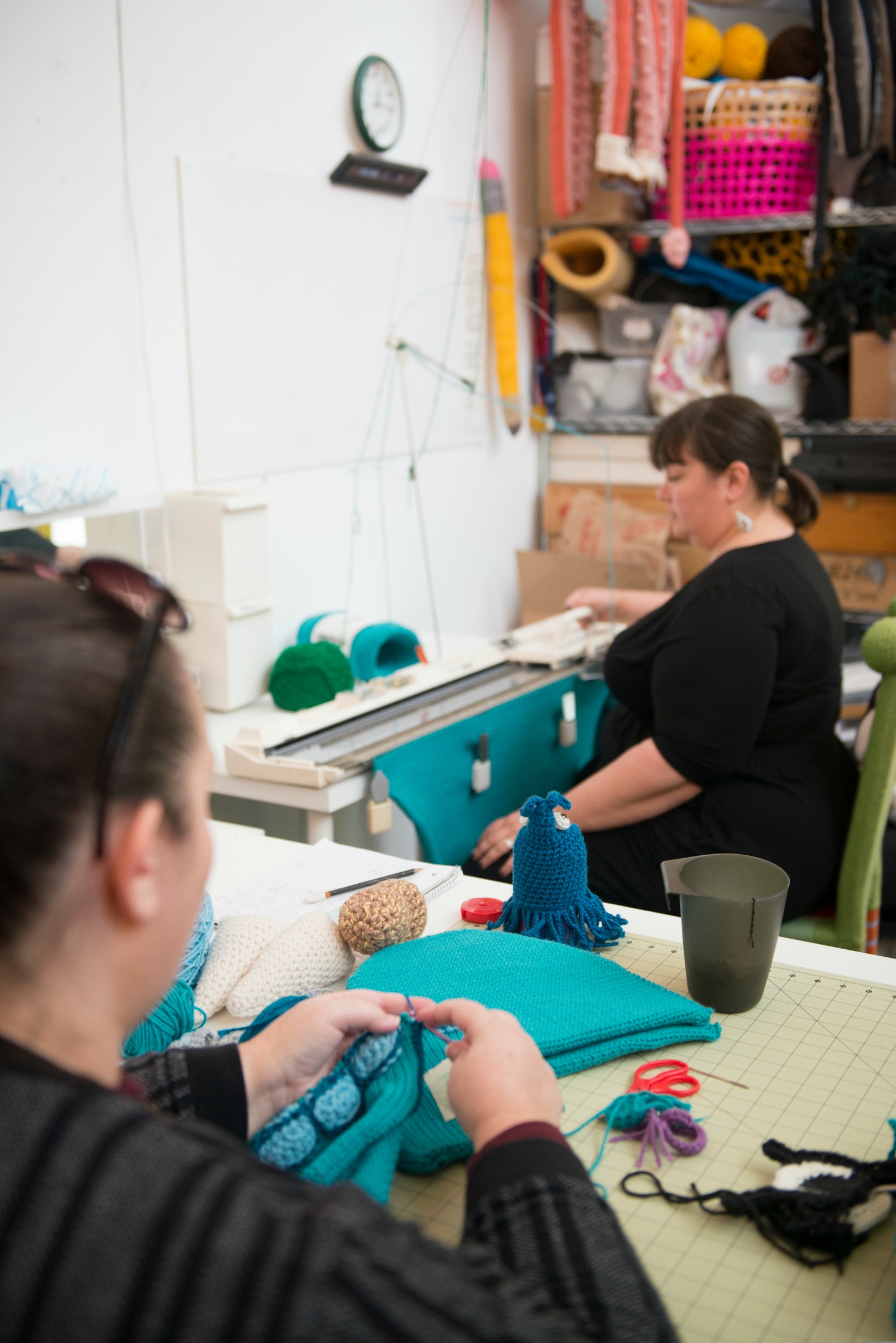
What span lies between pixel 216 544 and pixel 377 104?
125 centimetres

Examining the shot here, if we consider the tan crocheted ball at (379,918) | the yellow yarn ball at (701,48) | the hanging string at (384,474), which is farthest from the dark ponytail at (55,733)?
the yellow yarn ball at (701,48)

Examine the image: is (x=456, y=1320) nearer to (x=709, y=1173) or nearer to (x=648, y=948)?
(x=709, y=1173)

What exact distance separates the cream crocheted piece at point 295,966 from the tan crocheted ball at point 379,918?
0.02m

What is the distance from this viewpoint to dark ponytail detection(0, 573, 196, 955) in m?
0.50

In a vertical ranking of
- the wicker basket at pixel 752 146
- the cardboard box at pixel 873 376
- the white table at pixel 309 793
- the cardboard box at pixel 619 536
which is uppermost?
the wicker basket at pixel 752 146

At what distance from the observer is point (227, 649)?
7.09ft

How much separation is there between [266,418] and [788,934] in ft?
4.97

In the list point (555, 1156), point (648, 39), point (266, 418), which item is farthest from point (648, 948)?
point (648, 39)

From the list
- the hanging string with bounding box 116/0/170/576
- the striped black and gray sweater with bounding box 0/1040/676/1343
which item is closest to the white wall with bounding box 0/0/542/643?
the hanging string with bounding box 116/0/170/576

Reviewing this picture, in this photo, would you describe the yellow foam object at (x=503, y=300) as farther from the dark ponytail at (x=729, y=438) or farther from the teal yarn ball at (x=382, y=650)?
the dark ponytail at (x=729, y=438)

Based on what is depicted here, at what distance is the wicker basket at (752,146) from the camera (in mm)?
2979

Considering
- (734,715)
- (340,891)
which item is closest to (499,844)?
(734,715)

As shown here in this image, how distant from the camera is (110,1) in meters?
1.91

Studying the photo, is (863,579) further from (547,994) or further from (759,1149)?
(759,1149)
